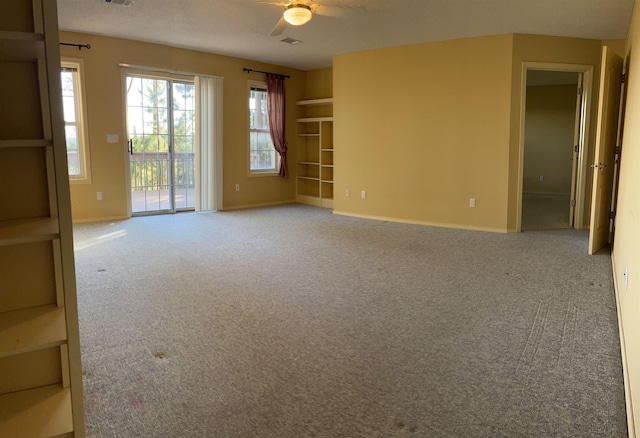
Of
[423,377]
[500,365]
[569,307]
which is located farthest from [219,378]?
[569,307]

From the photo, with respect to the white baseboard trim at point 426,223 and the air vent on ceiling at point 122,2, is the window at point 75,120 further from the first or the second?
the white baseboard trim at point 426,223

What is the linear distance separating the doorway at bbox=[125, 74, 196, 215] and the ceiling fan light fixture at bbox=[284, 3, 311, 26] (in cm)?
Result: 348

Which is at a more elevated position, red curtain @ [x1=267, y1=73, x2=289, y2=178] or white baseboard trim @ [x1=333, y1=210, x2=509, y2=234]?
red curtain @ [x1=267, y1=73, x2=289, y2=178]

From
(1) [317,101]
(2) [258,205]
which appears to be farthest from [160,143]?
(1) [317,101]

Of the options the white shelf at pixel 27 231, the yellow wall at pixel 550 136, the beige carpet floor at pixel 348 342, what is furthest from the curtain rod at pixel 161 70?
the yellow wall at pixel 550 136

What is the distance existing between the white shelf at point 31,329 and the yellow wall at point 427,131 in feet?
19.0

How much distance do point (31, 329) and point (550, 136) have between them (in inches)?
447

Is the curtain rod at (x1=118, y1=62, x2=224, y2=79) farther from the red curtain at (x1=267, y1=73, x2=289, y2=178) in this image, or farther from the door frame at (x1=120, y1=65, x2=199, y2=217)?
the red curtain at (x1=267, y1=73, x2=289, y2=178)

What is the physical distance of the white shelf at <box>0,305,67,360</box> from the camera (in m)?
1.38

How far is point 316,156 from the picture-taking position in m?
9.36

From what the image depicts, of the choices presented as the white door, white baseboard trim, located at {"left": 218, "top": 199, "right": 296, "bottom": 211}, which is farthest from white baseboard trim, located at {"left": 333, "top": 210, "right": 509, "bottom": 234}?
white baseboard trim, located at {"left": 218, "top": 199, "right": 296, "bottom": 211}

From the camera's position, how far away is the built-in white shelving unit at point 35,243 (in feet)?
4.61

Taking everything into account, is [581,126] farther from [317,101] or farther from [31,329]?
[31,329]

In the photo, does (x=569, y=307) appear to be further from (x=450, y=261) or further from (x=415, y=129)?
(x=415, y=129)
